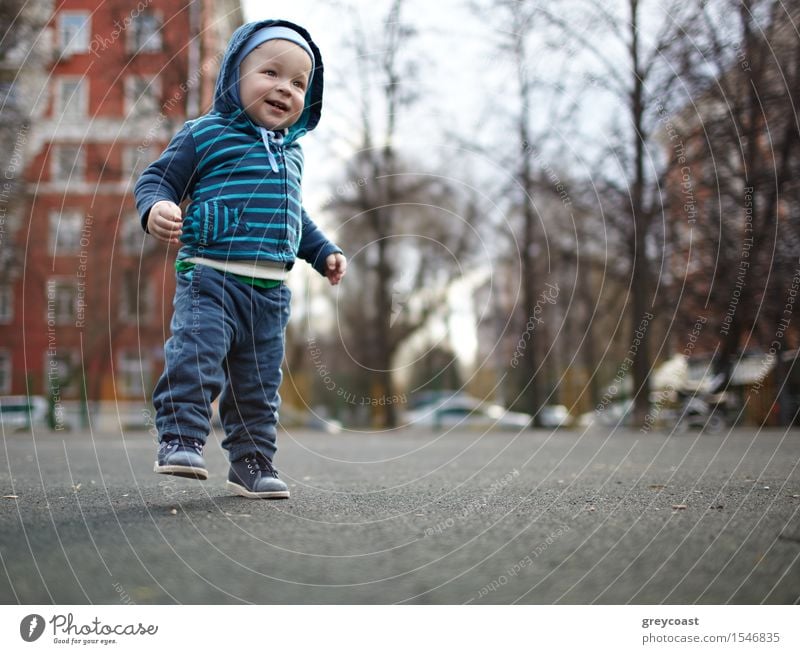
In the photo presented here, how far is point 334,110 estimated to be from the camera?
762cm

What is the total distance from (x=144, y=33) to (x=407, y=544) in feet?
43.2

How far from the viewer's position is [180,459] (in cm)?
230

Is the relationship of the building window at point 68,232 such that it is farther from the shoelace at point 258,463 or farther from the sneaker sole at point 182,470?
the sneaker sole at point 182,470


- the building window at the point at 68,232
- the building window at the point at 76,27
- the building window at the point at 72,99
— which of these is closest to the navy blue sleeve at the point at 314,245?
the building window at the point at 68,232

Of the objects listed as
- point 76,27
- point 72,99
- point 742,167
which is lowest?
point 742,167

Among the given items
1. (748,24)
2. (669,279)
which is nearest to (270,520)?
(748,24)

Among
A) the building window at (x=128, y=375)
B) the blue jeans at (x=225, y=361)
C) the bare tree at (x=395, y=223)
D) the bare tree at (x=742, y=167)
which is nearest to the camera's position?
the blue jeans at (x=225, y=361)

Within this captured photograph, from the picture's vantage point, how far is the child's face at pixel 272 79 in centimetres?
261

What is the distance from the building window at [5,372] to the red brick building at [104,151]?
0.79 metres

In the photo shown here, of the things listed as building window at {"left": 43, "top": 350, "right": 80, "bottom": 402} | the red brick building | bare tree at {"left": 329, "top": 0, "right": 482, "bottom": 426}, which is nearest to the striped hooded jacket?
bare tree at {"left": 329, "top": 0, "right": 482, "bottom": 426}

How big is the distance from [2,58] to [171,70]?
331 centimetres

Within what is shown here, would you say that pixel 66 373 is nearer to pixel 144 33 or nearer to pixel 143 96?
pixel 143 96
